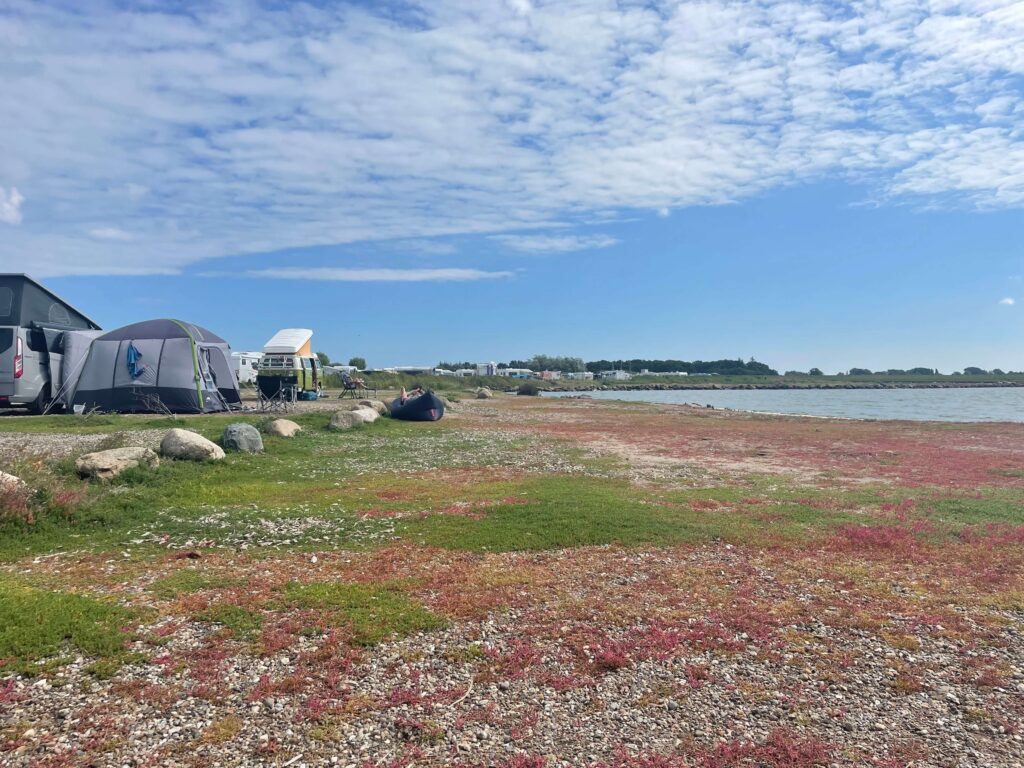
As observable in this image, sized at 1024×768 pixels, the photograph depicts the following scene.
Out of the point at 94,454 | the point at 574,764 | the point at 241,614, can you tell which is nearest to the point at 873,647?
the point at 574,764

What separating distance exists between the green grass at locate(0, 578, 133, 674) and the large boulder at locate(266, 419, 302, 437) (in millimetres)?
13219

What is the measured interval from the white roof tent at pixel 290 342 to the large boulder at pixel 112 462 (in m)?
29.0

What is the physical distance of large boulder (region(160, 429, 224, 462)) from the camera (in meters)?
14.4

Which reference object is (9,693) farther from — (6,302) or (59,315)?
(59,315)

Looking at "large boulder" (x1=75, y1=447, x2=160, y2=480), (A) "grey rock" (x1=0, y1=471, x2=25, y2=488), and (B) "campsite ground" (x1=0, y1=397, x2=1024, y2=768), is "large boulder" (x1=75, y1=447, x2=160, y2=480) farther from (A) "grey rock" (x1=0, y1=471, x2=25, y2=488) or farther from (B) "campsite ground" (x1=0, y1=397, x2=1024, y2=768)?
(A) "grey rock" (x1=0, y1=471, x2=25, y2=488)

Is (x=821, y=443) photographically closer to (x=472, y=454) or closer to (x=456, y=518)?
(x=472, y=454)

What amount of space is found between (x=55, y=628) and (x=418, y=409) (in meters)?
24.1

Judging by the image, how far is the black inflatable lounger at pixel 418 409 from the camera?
1184 inches

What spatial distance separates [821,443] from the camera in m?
26.6

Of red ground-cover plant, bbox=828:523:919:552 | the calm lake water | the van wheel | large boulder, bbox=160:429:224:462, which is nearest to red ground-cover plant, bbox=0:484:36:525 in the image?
large boulder, bbox=160:429:224:462

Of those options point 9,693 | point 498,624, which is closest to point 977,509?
point 498,624

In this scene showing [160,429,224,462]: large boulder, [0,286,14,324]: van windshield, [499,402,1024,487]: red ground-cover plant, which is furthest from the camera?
[0,286,14,324]: van windshield

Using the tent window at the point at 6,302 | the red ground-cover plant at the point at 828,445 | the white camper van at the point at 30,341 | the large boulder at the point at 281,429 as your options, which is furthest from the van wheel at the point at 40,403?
the red ground-cover plant at the point at 828,445

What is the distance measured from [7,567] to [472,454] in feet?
42.5
